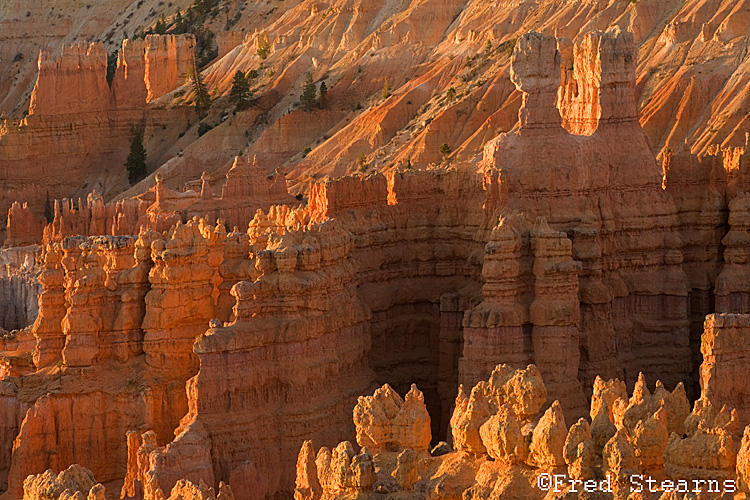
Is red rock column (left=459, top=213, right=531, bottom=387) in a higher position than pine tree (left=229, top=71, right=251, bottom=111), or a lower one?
lower

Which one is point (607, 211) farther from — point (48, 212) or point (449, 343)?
point (48, 212)

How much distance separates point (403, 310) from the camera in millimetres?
51500

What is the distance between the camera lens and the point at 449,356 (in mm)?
49688

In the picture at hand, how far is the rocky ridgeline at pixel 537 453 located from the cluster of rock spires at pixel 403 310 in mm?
174

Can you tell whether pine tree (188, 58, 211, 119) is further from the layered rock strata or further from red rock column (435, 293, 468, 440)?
red rock column (435, 293, 468, 440)

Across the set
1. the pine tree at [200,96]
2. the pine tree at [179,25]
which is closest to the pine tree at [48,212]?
the pine tree at [200,96]

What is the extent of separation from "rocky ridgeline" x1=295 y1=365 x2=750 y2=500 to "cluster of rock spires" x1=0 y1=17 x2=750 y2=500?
174 millimetres

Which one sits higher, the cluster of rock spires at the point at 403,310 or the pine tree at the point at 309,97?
the pine tree at the point at 309,97

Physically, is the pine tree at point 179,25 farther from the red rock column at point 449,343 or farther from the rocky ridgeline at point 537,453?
the rocky ridgeline at point 537,453

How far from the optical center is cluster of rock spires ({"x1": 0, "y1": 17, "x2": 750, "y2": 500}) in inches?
1734

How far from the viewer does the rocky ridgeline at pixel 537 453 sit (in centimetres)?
3144

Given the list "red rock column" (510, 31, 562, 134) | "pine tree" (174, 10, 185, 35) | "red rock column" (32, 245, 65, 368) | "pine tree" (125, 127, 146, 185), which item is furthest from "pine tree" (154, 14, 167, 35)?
"red rock column" (32, 245, 65, 368)

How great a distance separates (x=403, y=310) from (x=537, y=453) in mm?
19100

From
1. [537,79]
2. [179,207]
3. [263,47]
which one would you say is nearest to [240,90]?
[263,47]
